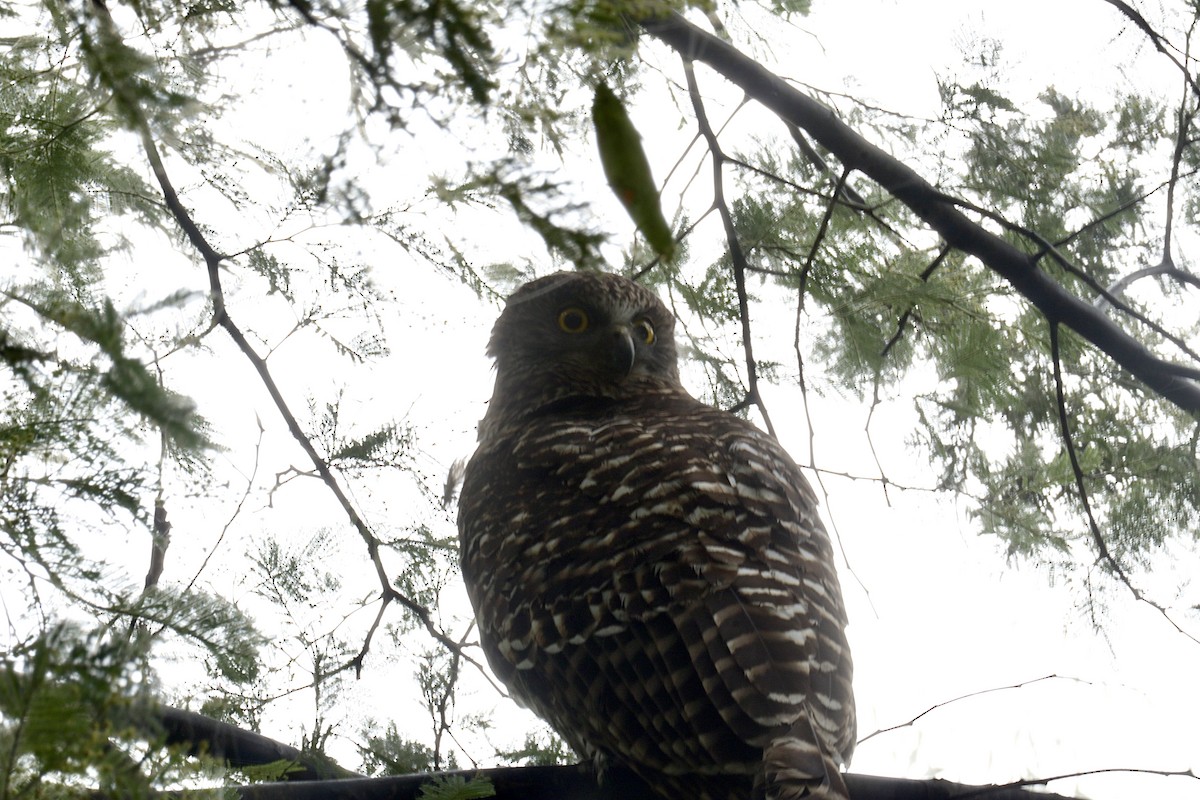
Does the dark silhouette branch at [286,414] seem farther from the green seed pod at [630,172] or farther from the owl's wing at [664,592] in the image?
the green seed pod at [630,172]

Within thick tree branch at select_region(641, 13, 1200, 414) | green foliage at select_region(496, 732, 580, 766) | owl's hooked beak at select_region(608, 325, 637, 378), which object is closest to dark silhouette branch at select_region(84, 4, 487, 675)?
green foliage at select_region(496, 732, 580, 766)

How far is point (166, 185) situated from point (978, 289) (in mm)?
2631

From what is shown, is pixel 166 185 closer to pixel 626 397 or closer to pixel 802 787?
pixel 626 397

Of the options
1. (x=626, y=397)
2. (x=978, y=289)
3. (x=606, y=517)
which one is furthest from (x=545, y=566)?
(x=978, y=289)

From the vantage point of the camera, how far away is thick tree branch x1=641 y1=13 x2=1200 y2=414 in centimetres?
303

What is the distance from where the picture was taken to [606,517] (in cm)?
269

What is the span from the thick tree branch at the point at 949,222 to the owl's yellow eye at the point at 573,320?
1.21 metres

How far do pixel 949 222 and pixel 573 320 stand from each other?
4.99 ft

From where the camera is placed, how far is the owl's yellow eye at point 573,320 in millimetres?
4066

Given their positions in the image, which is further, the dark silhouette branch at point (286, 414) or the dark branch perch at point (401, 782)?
the dark silhouette branch at point (286, 414)

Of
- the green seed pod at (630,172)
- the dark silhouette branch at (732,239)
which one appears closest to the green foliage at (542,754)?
the dark silhouette branch at (732,239)

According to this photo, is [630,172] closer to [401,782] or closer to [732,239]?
[401,782]

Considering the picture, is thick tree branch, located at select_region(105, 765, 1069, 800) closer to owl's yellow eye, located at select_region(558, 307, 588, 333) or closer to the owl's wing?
the owl's wing

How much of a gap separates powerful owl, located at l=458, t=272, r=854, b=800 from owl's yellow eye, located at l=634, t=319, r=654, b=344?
0.66 m
